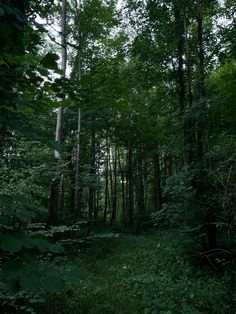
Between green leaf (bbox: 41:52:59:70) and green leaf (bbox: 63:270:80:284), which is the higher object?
green leaf (bbox: 41:52:59:70)

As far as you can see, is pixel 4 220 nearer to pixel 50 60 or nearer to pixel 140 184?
pixel 50 60

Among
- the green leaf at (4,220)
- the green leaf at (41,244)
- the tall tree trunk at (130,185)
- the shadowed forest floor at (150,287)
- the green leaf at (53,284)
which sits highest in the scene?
the tall tree trunk at (130,185)

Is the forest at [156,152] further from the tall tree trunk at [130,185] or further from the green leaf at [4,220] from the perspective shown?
the tall tree trunk at [130,185]

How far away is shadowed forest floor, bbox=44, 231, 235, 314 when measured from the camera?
6.04 meters

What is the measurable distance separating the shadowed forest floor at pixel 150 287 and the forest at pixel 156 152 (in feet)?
0.11

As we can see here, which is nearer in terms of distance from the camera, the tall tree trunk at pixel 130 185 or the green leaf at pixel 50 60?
the green leaf at pixel 50 60

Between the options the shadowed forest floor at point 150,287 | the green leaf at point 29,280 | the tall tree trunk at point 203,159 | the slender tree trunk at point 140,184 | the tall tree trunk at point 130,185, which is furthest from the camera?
the slender tree trunk at point 140,184

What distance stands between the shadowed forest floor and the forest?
0.03 meters

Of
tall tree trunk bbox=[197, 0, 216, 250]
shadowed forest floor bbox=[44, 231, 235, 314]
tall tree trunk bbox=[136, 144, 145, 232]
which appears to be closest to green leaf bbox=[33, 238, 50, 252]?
shadowed forest floor bbox=[44, 231, 235, 314]

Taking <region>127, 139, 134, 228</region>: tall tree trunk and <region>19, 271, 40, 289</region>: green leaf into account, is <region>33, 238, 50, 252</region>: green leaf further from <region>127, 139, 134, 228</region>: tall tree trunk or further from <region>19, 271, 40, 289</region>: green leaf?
<region>127, 139, 134, 228</region>: tall tree trunk

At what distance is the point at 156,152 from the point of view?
31.9 feet

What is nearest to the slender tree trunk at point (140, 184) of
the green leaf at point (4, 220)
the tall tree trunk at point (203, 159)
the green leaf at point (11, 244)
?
the tall tree trunk at point (203, 159)

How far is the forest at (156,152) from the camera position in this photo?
1762 mm

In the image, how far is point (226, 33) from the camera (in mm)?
8352
